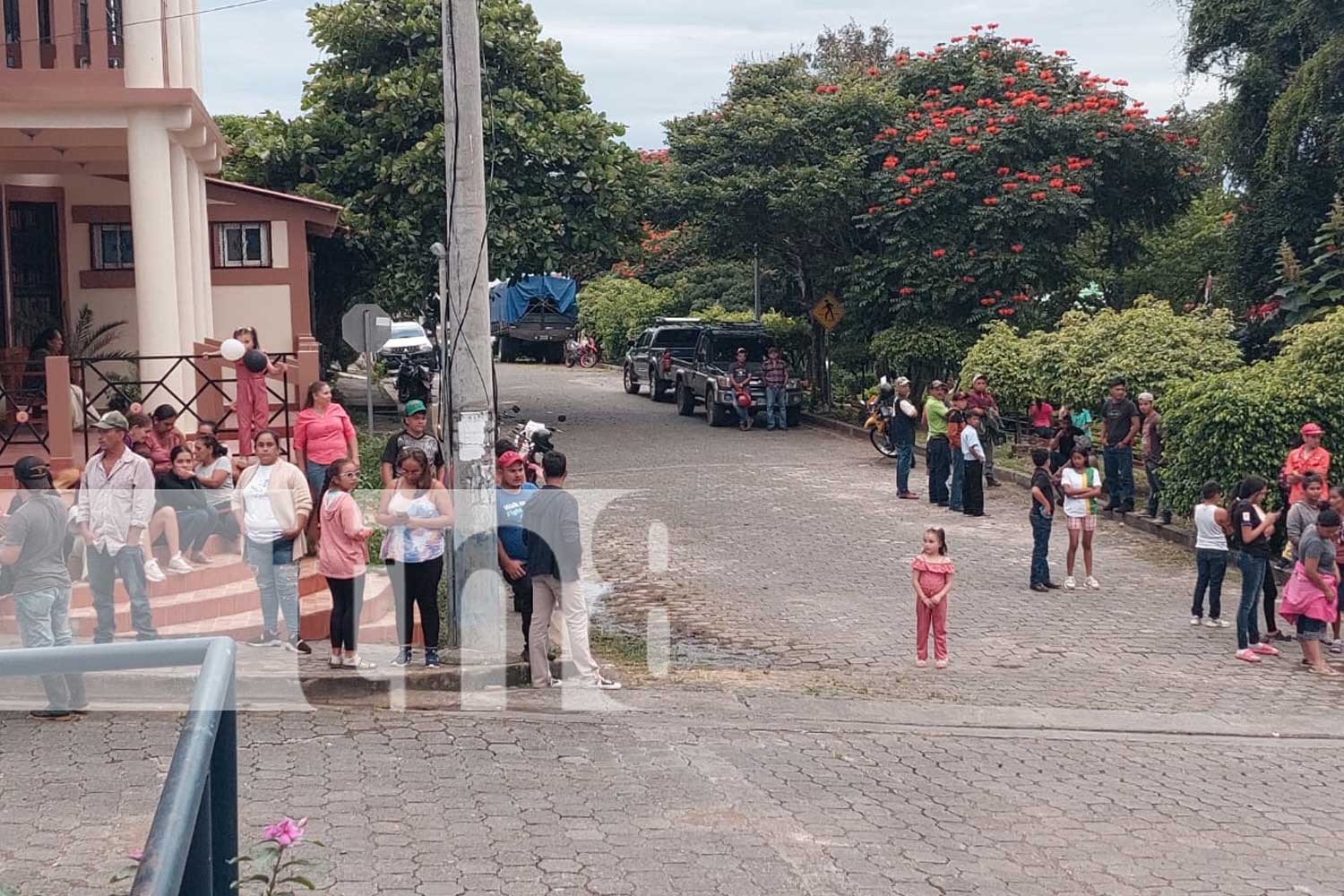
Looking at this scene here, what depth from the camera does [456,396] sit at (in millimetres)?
11219

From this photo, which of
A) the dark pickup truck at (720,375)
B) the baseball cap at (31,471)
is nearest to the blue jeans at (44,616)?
the baseball cap at (31,471)

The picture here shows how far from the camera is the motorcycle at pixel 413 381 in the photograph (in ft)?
93.8

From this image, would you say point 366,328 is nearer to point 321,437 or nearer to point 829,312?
point 321,437

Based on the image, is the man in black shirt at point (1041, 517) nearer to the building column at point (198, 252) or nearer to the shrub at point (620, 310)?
the building column at point (198, 252)

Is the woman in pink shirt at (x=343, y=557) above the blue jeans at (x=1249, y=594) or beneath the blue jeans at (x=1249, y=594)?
above

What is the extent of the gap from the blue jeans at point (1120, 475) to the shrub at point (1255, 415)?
94.1 inches

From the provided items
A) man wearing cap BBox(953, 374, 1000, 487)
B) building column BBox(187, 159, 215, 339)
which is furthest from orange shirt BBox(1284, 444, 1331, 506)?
building column BBox(187, 159, 215, 339)

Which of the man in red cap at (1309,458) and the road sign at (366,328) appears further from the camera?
the road sign at (366,328)

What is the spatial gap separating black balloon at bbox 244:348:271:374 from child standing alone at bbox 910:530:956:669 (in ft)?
19.4

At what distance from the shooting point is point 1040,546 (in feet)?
48.2

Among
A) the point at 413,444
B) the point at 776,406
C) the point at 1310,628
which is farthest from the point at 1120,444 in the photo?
the point at 776,406

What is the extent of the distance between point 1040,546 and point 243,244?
1311 centimetres

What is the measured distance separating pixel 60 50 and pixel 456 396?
6.38 m

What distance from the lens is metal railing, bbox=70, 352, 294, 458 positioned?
13.9 metres
